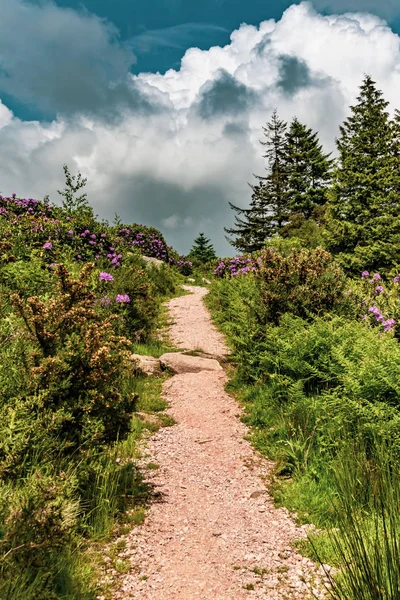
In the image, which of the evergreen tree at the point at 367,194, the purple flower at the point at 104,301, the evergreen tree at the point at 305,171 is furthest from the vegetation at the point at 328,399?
the evergreen tree at the point at 305,171

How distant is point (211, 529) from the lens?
369 cm

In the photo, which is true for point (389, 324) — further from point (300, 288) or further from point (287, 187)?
point (287, 187)

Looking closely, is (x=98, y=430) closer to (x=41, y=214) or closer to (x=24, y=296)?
(x=24, y=296)

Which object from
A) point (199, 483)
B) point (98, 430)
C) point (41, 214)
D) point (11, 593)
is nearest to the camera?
point (11, 593)

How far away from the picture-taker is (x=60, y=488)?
2719 millimetres

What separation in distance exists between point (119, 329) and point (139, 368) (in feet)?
3.68

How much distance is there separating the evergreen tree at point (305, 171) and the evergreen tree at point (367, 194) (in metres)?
11.8

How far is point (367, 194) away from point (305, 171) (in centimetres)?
1627

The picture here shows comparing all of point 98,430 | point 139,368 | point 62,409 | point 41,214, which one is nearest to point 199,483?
point 98,430

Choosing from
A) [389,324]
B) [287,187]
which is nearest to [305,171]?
[287,187]

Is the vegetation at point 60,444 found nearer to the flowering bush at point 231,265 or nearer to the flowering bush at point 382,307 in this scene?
the flowering bush at point 382,307

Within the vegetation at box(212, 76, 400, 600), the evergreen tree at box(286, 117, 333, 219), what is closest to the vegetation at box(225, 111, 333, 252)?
the evergreen tree at box(286, 117, 333, 219)

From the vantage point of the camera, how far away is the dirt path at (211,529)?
2.96 meters

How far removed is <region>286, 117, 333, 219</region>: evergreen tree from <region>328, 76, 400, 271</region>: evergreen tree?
11.8 m
